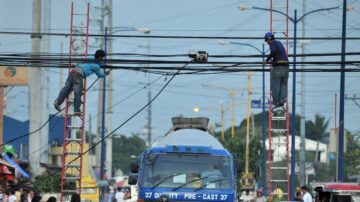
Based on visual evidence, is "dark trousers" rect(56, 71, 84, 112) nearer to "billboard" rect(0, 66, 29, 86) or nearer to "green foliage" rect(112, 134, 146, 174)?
"billboard" rect(0, 66, 29, 86)

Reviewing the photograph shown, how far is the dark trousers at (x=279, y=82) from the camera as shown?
25.9 metres

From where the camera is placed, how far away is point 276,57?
25797 millimetres

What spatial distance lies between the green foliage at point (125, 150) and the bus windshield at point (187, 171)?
146291mm

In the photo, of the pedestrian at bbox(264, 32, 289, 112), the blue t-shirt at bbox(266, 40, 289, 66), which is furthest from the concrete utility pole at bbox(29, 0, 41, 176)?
the blue t-shirt at bbox(266, 40, 289, 66)

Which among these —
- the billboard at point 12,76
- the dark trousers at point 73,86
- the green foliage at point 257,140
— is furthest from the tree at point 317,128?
the dark trousers at point 73,86

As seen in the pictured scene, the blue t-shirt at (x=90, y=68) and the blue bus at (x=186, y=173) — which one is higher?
the blue t-shirt at (x=90, y=68)

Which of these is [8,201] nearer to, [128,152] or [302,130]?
[302,130]

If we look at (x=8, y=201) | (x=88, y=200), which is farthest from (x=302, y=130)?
(x=8, y=201)

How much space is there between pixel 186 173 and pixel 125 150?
6115 inches

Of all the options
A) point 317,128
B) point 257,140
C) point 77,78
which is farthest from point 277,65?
point 317,128

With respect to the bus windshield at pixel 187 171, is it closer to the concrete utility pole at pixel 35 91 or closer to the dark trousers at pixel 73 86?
the dark trousers at pixel 73 86

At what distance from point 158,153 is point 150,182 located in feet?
2.60

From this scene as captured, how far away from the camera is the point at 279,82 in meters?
26.1

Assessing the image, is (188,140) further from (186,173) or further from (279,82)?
(279,82)
